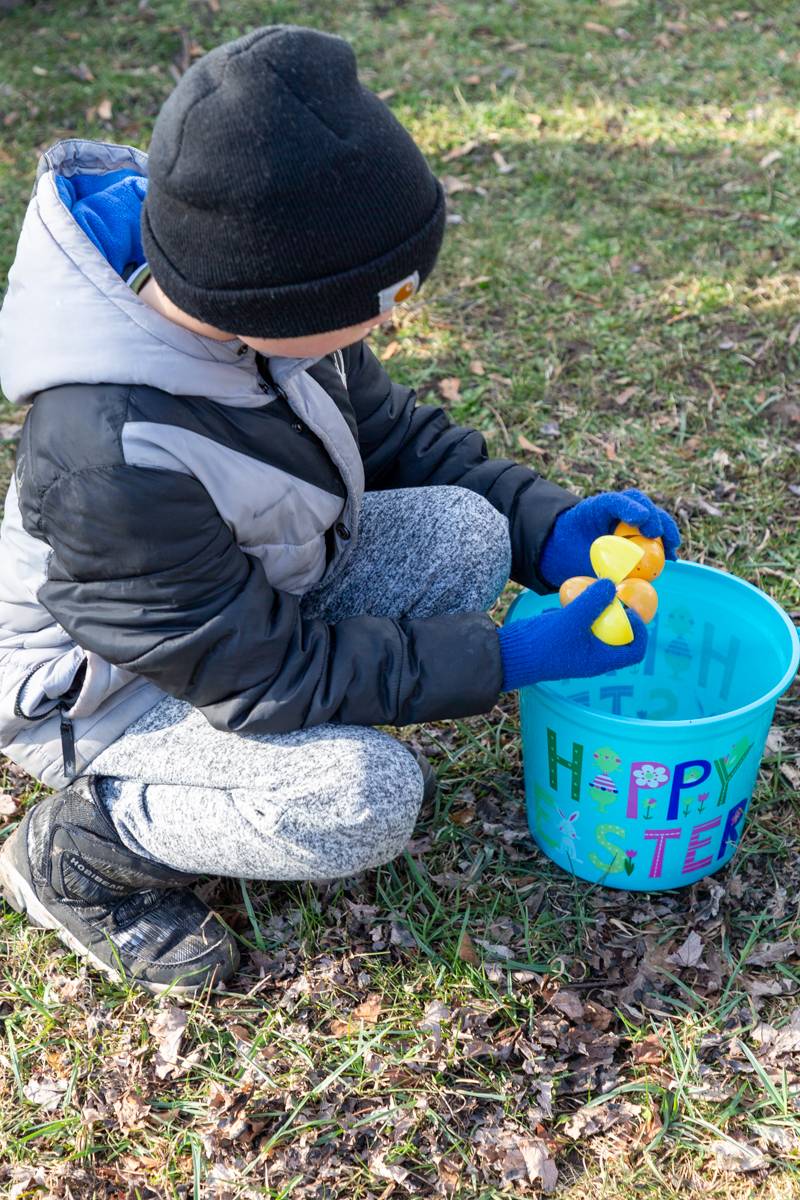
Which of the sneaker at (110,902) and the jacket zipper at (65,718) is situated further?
the sneaker at (110,902)

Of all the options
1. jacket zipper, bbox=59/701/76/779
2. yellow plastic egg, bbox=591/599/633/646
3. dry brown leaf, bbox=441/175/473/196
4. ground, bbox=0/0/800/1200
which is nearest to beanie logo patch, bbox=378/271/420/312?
ground, bbox=0/0/800/1200

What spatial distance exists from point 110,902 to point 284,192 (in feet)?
→ 4.38

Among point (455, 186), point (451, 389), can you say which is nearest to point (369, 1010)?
point (451, 389)

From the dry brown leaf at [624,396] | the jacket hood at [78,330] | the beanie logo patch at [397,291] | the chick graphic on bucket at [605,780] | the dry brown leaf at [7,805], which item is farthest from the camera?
the dry brown leaf at [624,396]

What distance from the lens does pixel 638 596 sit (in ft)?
6.47

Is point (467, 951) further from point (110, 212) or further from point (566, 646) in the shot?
point (110, 212)

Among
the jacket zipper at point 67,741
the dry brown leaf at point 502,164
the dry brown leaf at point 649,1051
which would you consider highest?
the jacket zipper at point 67,741

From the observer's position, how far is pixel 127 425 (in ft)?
5.37

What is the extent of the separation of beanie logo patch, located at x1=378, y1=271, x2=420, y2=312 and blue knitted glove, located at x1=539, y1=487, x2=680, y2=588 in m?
0.68

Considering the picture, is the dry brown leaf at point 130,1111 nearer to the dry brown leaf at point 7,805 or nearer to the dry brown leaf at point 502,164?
the dry brown leaf at point 7,805

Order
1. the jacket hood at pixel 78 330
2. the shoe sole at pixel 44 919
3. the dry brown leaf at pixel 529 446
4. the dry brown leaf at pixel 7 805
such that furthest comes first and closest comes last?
1. the dry brown leaf at pixel 529 446
2. the dry brown leaf at pixel 7 805
3. the shoe sole at pixel 44 919
4. the jacket hood at pixel 78 330

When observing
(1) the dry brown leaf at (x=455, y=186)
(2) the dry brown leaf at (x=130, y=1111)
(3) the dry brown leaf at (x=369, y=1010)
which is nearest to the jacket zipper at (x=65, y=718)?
(2) the dry brown leaf at (x=130, y=1111)

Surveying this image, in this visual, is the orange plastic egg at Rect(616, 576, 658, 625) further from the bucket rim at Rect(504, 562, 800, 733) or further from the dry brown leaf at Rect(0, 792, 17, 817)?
the dry brown leaf at Rect(0, 792, 17, 817)

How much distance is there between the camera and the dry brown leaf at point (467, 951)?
2.12 metres
